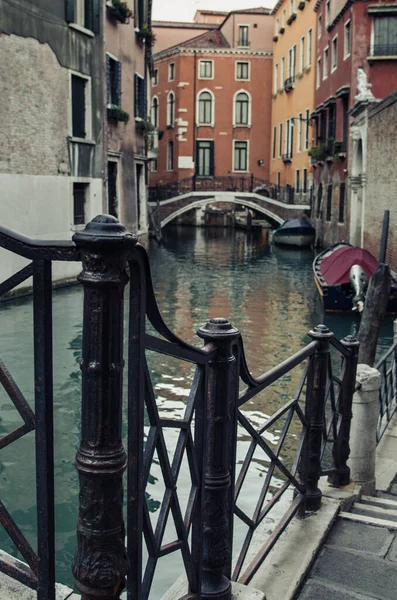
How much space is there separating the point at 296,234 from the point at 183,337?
17.3 metres

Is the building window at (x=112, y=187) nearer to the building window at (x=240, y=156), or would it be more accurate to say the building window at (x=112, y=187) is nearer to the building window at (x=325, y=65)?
the building window at (x=325, y=65)

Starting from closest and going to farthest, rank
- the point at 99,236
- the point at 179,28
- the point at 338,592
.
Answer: the point at 99,236
the point at 338,592
the point at 179,28

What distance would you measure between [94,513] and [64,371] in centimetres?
718

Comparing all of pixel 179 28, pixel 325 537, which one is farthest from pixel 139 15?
pixel 179 28

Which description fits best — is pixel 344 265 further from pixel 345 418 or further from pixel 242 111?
pixel 242 111

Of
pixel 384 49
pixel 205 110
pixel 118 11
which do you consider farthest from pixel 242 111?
pixel 118 11

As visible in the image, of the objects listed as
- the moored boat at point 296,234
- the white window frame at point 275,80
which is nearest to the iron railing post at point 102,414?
the moored boat at point 296,234

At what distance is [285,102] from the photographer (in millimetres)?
34656

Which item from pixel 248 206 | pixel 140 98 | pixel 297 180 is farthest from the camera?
pixel 297 180

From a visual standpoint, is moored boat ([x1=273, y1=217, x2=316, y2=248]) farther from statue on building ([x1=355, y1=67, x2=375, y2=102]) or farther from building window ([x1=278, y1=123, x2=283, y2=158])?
building window ([x1=278, y1=123, x2=283, y2=158])

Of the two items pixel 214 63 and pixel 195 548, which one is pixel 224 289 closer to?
pixel 195 548

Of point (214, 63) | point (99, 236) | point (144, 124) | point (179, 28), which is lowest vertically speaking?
point (99, 236)

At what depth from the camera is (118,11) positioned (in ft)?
54.0

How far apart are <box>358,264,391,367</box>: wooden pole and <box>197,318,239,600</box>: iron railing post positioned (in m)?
6.64
